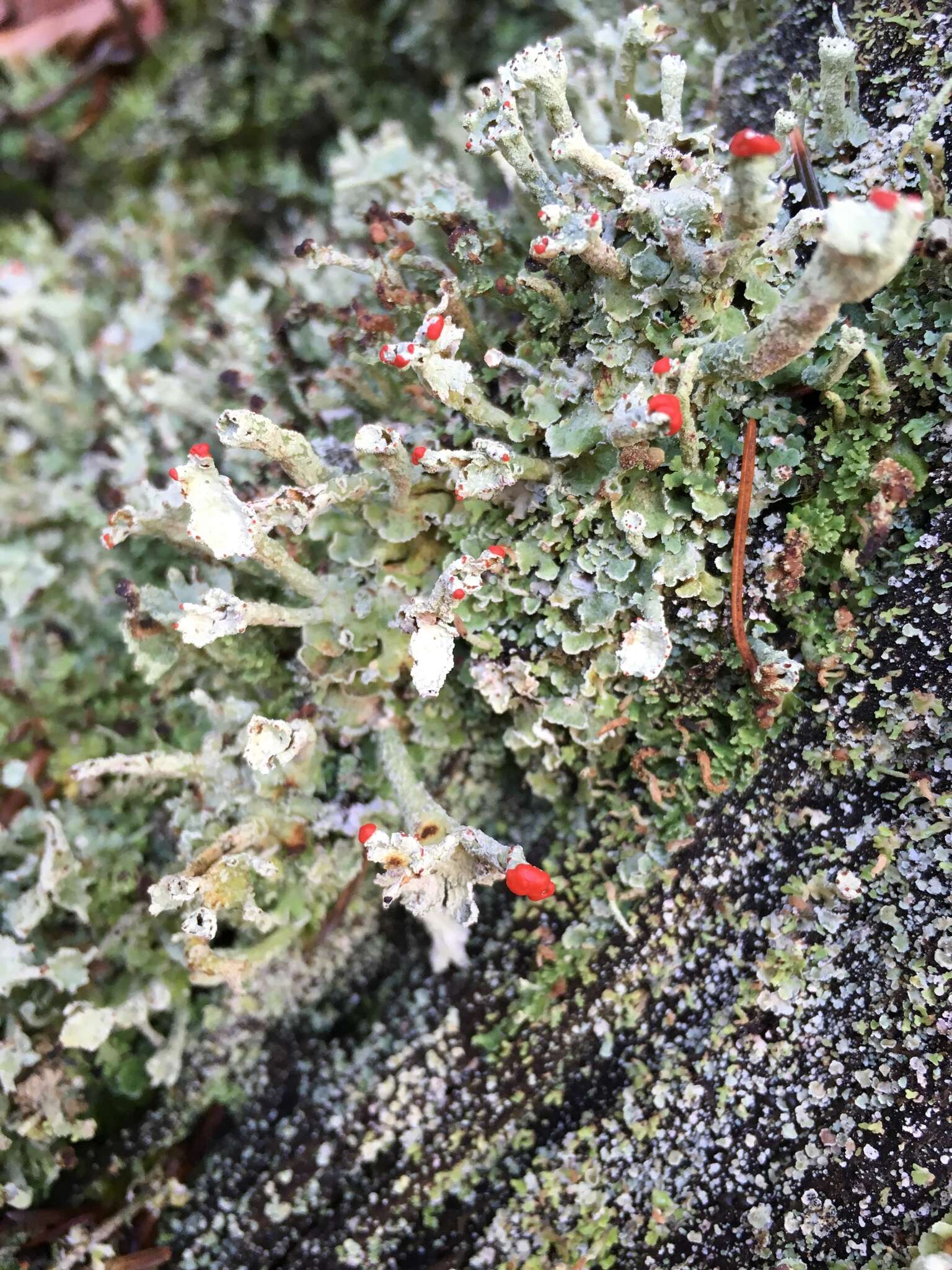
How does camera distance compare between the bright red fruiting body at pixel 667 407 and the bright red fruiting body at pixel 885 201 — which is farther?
the bright red fruiting body at pixel 667 407

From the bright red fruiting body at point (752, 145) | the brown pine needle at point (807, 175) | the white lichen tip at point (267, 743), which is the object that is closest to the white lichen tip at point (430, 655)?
the white lichen tip at point (267, 743)

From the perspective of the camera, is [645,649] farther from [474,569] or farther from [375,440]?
[375,440]

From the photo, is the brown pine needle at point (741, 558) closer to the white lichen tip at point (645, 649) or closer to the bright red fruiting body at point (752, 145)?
the white lichen tip at point (645, 649)

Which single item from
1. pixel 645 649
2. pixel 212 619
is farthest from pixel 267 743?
pixel 645 649

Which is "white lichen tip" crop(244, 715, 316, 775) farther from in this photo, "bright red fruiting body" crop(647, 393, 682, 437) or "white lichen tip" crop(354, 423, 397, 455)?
"bright red fruiting body" crop(647, 393, 682, 437)

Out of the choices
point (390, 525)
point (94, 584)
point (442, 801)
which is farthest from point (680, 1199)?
point (94, 584)

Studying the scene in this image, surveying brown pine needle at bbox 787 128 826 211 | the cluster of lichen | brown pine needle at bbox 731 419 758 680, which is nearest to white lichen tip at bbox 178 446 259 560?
the cluster of lichen
